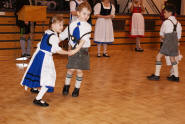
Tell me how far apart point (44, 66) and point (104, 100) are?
923 mm

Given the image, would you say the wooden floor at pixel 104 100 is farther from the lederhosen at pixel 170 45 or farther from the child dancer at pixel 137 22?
the child dancer at pixel 137 22

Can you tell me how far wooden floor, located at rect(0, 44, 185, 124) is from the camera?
129 inches

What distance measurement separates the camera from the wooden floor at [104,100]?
129 inches

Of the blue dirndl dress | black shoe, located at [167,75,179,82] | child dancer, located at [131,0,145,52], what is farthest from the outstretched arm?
child dancer, located at [131,0,145,52]

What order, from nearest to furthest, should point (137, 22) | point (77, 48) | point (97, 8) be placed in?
point (77, 48)
point (97, 8)
point (137, 22)

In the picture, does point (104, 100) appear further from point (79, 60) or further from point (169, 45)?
point (169, 45)

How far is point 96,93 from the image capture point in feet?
14.2

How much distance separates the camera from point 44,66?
3646 millimetres

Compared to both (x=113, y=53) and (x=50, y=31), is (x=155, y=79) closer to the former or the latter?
(x=50, y=31)

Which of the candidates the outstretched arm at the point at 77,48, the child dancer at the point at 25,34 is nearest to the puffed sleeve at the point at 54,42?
the outstretched arm at the point at 77,48

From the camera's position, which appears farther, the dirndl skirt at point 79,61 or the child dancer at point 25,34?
the child dancer at point 25,34

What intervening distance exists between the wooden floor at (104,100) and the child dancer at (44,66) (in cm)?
25

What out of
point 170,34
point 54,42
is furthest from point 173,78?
point 54,42

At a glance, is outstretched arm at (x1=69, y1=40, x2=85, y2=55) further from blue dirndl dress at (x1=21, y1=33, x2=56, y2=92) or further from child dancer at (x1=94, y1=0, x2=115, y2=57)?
child dancer at (x1=94, y1=0, x2=115, y2=57)
